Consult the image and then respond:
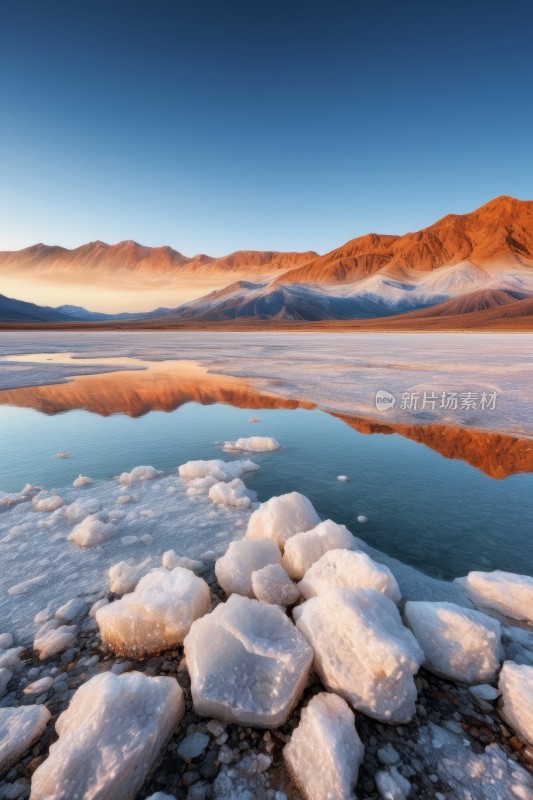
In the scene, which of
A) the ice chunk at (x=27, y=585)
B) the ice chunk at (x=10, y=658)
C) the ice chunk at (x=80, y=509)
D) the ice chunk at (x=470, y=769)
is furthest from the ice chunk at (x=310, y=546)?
the ice chunk at (x=80, y=509)

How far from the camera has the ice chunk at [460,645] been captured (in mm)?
2439

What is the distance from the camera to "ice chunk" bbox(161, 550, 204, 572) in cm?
350

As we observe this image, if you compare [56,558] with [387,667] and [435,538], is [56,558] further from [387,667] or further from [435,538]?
[435,538]

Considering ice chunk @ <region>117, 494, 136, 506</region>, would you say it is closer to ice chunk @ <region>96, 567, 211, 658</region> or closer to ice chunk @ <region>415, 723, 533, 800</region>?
ice chunk @ <region>96, 567, 211, 658</region>

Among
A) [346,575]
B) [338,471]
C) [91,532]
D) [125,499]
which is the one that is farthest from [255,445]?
[346,575]

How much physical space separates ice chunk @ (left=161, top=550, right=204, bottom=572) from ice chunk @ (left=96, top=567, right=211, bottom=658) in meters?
0.77

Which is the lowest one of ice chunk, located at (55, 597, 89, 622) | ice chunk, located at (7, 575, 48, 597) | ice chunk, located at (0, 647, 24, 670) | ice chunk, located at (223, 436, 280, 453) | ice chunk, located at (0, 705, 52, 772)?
ice chunk, located at (223, 436, 280, 453)

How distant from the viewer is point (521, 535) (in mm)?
4359

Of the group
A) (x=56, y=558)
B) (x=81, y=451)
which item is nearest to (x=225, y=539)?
(x=56, y=558)

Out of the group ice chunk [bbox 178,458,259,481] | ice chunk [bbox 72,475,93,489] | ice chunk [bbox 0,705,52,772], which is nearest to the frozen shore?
ice chunk [bbox 0,705,52,772]

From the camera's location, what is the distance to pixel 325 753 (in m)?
1.87

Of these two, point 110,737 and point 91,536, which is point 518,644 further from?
point 91,536

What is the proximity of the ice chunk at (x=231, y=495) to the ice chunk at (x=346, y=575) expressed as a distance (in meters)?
2.00

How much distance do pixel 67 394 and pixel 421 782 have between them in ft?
44.1
